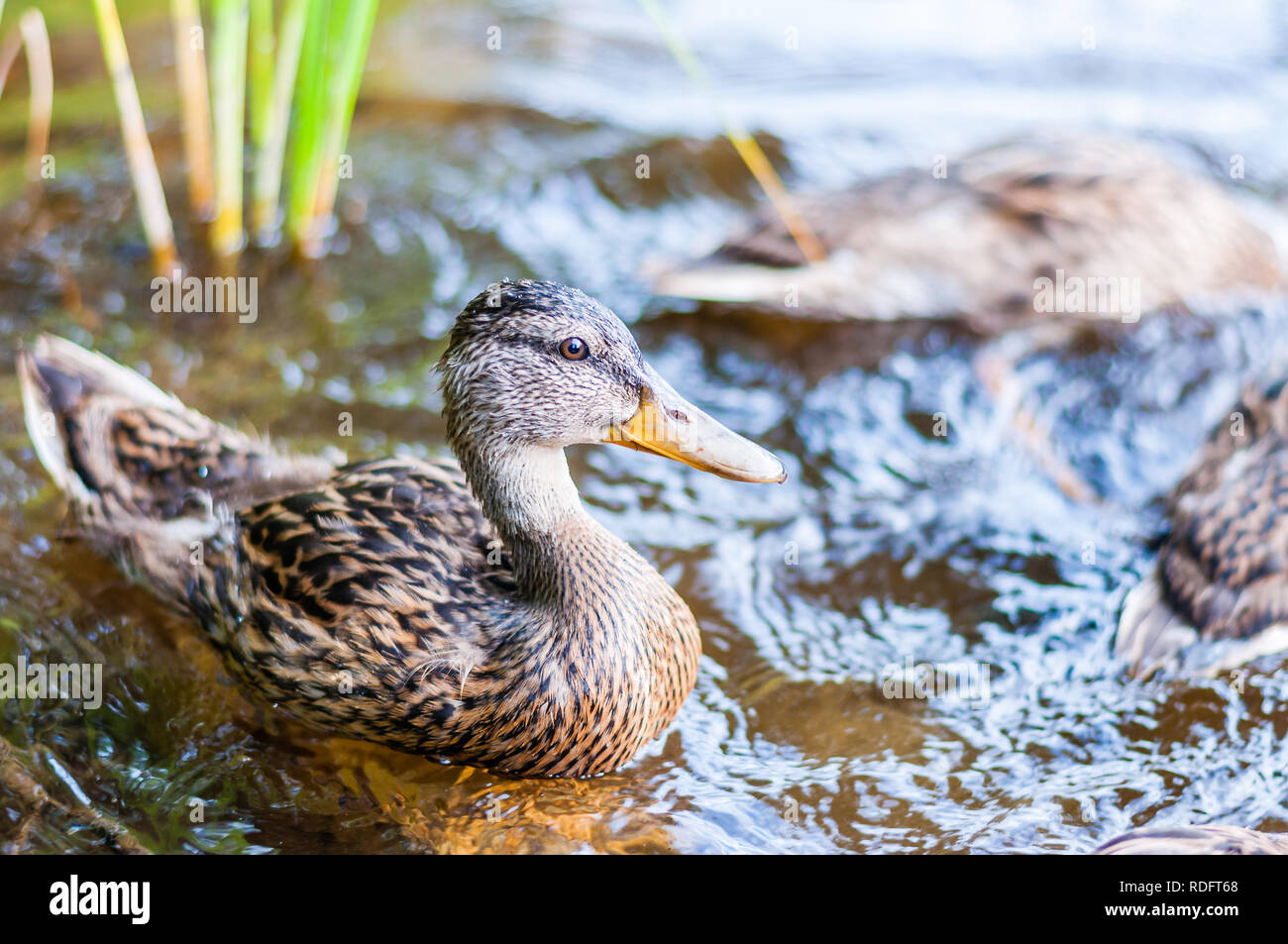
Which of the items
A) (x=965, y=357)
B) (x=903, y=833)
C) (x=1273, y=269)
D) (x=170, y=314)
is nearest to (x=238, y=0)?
(x=170, y=314)

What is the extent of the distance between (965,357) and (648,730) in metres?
2.50

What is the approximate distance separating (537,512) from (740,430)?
170cm

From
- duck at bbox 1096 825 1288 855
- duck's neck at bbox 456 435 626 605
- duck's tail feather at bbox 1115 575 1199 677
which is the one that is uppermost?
duck's neck at bbox 456 435 626 605

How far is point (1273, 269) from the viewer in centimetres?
540

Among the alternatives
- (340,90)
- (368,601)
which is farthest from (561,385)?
(340,90)

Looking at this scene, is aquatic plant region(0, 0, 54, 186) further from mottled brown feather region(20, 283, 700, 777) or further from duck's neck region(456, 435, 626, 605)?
duck's neck region(456, 435, 626, 605)

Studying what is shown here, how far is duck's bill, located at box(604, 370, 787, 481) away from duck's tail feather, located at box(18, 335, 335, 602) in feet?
4.03

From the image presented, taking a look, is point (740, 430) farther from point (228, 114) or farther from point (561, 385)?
point (228, 114)

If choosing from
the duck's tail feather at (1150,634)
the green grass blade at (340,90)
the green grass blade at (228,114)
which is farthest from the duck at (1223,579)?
the green grass blade at (228,114)

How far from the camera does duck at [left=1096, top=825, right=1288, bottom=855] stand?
2842 mm

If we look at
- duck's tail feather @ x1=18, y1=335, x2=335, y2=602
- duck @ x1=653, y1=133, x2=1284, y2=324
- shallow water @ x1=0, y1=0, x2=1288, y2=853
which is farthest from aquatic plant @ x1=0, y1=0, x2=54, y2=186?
duck @ x1=653, y1=133, x2=1284, y2=324
